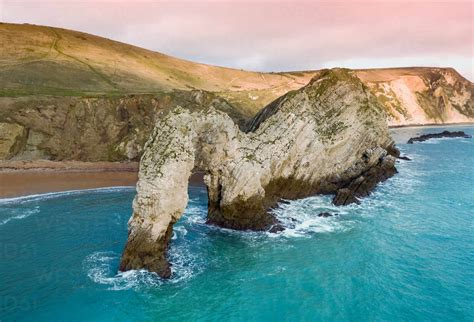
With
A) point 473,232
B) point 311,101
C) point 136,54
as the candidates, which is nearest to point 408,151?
point 311,101

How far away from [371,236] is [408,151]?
71242mm

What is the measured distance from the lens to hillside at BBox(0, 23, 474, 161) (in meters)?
78.6

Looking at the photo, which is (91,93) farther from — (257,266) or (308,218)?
(257,266)

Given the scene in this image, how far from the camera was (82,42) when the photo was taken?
164m

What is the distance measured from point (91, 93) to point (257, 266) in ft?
273

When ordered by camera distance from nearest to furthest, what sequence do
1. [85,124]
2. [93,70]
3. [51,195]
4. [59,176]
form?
[51,195], [59,176], [85,124], [93,70]

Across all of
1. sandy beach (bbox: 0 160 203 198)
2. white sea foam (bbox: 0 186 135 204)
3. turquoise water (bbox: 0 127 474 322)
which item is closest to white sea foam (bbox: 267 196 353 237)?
turquoise water (bbox: 0 127 474 322)

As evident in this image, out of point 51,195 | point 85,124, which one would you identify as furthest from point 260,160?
point 85,124

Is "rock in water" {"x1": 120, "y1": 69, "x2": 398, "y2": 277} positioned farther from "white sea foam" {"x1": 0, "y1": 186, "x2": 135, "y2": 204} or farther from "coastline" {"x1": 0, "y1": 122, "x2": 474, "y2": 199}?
"coastline" {"x1": 0, "y1": 122, "x2": 474, "y2": 199}

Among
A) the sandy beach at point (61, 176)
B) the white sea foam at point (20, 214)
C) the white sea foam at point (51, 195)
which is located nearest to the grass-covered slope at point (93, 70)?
the sandy beach at point (61, 176)

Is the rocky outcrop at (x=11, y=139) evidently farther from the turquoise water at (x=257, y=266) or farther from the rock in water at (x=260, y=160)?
the rock in water at (x=260, y=160)

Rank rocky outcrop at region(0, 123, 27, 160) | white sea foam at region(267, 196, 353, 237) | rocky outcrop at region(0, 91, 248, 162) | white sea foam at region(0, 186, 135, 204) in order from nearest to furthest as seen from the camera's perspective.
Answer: white sea foam at region(267, 196, 353, 237) → white sea foam at region(0, 186, 135, 204) → rocky outcrop at region(0, 123, 27, 160) → rocky outcrop at region(0, 91, 248, 162)

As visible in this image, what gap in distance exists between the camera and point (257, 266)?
32875 mm

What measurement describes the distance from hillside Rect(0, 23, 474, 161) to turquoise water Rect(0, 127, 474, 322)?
29.7m
